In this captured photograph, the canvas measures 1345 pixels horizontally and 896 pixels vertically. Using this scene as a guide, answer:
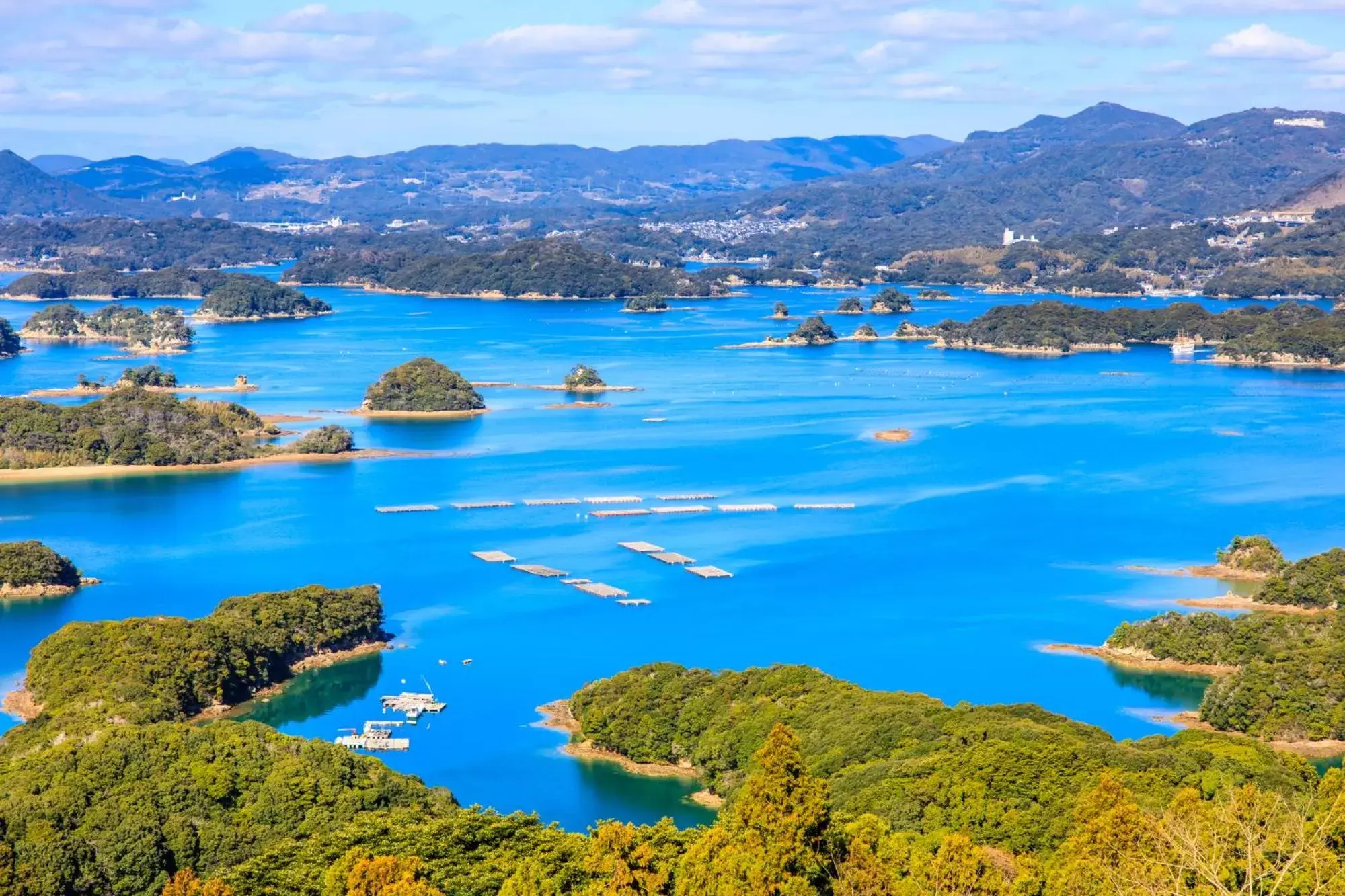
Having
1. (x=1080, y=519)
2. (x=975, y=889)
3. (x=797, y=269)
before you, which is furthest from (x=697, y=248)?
(x=975, y=889)

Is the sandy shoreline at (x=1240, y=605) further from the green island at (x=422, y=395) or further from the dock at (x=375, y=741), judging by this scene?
the green island at (x=422, y=395)

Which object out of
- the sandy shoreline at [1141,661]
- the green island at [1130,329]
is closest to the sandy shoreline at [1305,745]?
the sandy shoreline at [1141,661]

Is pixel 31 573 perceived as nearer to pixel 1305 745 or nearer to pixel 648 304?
pixel 1305 745

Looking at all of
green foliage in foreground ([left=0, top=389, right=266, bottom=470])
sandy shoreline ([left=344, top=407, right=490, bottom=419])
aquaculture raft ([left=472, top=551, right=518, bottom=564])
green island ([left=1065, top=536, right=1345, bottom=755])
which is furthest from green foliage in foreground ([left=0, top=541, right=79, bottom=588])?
sandy shoreline ([left=344, top=407, right=490, bottom=419])

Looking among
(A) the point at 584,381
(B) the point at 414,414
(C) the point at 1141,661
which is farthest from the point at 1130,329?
(C) the point at 1141,661

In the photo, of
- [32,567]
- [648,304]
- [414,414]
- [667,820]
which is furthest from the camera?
[648,304]
